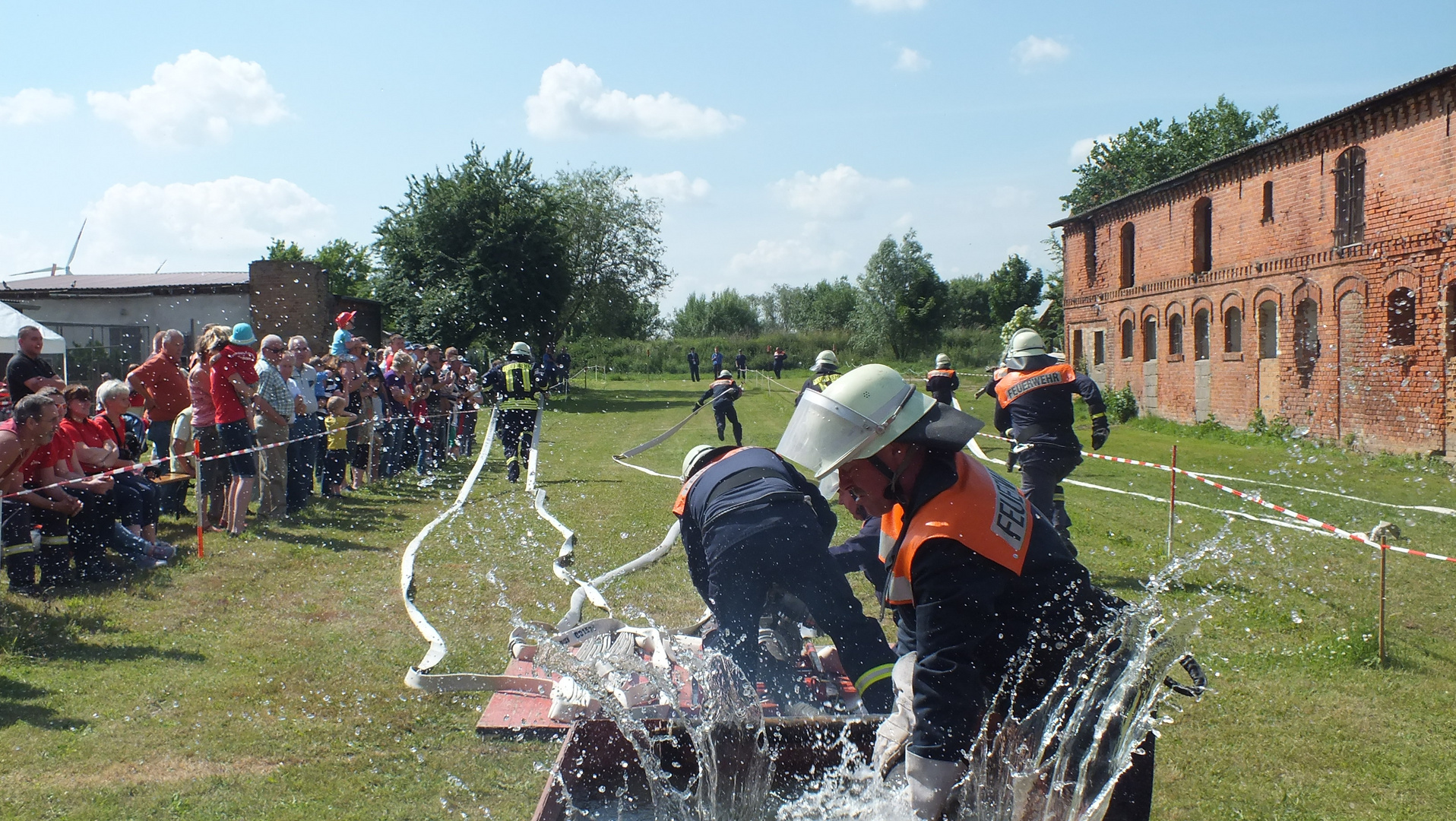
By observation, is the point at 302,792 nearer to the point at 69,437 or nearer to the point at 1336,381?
the point at 69,437

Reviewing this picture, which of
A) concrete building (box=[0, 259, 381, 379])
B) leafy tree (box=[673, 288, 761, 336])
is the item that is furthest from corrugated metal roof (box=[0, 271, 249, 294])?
leafy tree (box=[673, 288, 761, 336])

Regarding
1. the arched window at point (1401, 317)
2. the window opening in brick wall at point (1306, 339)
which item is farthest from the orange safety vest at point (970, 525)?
the window opening in brick wall at point (1306, 339)

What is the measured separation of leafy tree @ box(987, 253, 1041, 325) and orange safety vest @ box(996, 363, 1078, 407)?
72.7 metres

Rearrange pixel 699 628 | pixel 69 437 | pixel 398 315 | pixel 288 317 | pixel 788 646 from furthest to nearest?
1. pixel 398 315
2. pixel 288 317
3. pixel 69 437
4. pixel 699 628
5. pixel 788 646

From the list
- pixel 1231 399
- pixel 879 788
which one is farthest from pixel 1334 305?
pixel 879 788

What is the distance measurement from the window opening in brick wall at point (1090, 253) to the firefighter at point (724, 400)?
20.5m

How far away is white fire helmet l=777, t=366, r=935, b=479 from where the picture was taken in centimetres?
287

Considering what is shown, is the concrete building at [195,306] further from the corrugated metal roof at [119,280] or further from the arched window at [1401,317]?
the arched window at [1401,317]

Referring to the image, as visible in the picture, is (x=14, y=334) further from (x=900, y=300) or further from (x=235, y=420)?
(x=900, y=300)

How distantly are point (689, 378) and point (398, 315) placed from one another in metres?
21.4

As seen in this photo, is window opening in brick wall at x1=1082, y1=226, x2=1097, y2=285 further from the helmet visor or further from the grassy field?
the helmet visor

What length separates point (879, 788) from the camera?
3.09 meters

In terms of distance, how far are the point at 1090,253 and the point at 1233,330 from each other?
29.3 feet

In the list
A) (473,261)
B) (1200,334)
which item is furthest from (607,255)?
(1200,334)
